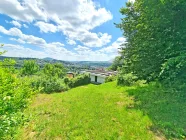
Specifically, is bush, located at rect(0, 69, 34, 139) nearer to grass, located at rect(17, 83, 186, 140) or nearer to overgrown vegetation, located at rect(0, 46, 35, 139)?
overgrown vegetation, located at rect(0, 46, 35, 139)

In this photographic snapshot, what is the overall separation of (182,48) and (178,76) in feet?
3.91

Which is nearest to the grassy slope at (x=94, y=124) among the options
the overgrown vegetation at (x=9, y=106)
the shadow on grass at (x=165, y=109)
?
the shadow on grass at (x=165, y=109)

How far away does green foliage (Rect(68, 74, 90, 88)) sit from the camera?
78.9ft

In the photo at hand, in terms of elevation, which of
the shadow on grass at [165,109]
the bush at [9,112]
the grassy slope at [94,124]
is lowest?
the grassy slope at [94,124]

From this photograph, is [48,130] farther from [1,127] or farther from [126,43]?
[126,43]

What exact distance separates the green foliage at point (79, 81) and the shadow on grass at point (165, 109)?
654 inches

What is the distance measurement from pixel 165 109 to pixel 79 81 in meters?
20.8

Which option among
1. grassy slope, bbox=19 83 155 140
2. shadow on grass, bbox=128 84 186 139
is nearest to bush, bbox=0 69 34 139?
grassy slope, bbox=19 83 155 140

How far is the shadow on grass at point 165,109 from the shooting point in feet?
14.8

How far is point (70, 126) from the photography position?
17.0ft

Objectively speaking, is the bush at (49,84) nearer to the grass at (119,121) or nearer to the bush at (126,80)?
the bush at (126,80)

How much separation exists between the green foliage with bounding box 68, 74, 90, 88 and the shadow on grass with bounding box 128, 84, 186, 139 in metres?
16.6

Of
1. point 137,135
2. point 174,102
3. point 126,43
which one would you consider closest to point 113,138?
point 137,135

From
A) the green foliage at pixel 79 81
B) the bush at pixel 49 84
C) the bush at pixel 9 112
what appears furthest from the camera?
the green foliage at pixel 79 81
